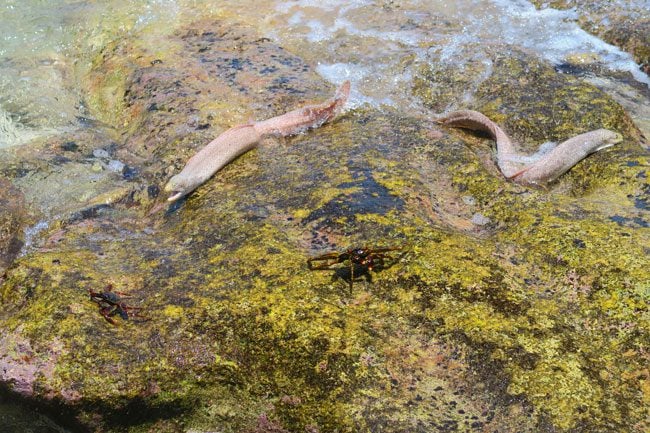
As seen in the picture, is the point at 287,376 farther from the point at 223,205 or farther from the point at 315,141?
the point at 315,141

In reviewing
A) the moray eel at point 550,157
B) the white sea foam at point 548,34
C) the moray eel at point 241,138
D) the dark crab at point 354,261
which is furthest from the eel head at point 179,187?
the white sea foam at point 548,34

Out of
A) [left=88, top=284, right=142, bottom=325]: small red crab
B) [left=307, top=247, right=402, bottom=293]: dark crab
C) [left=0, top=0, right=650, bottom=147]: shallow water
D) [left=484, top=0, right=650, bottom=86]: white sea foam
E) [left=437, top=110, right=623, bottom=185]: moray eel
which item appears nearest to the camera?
[left=88, top=284, right=142, bottom=325]: small red crab

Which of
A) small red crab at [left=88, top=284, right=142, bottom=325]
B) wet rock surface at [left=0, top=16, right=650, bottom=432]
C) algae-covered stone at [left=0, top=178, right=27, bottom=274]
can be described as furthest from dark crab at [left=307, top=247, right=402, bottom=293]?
algae-covered stone at [left=0, top=178, right=27, bottom=274]

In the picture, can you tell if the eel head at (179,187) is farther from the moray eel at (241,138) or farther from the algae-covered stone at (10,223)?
the algae-covered stone at (10,223)

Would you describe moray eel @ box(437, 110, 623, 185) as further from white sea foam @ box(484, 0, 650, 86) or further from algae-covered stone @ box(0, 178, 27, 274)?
algae-covered stone @ box(0, 178, 27, 274)

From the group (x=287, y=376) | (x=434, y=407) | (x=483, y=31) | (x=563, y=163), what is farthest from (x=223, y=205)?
(x=483, y=31)
